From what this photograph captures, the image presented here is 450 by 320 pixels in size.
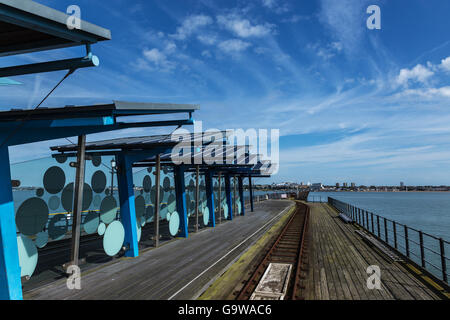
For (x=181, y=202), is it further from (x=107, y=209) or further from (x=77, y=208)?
(x=77, y=208)

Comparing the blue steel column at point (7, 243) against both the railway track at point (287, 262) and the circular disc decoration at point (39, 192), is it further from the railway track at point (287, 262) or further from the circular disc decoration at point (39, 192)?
the railway track at point (287, 262)

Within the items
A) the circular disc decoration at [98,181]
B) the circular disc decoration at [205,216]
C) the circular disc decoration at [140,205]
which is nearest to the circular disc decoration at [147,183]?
the circular disc decoration at [140,205]

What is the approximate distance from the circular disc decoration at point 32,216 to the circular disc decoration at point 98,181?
3365 millimetres

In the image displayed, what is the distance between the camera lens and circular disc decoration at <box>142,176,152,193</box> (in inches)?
741

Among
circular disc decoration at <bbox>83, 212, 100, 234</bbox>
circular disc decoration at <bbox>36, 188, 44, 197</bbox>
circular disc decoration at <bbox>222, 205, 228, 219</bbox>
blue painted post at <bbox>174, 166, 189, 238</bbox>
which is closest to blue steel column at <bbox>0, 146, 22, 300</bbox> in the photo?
circular disc decoration at <bbox>36, 188, 44, 197</bbox>

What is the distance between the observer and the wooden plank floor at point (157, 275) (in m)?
7.84

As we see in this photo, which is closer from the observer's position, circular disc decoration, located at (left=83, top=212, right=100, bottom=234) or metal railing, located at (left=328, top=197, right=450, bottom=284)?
metal railing, located at (left=328, top=197, right=450, bottom=284)

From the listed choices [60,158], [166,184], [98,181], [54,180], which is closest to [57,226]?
[54,180]

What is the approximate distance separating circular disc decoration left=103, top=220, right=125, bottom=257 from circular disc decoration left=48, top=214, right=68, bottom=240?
2984mm

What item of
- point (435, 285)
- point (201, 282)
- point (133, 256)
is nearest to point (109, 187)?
point (133, 256)

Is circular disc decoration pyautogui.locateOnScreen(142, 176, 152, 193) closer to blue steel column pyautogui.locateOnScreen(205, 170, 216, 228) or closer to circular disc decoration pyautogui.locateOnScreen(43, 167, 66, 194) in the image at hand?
blue steel column pyautogui.locateOnScreen(205, 170, 216, 228)

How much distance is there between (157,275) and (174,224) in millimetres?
6974

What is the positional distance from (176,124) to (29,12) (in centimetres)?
759

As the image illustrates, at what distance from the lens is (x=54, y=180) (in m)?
12.2
